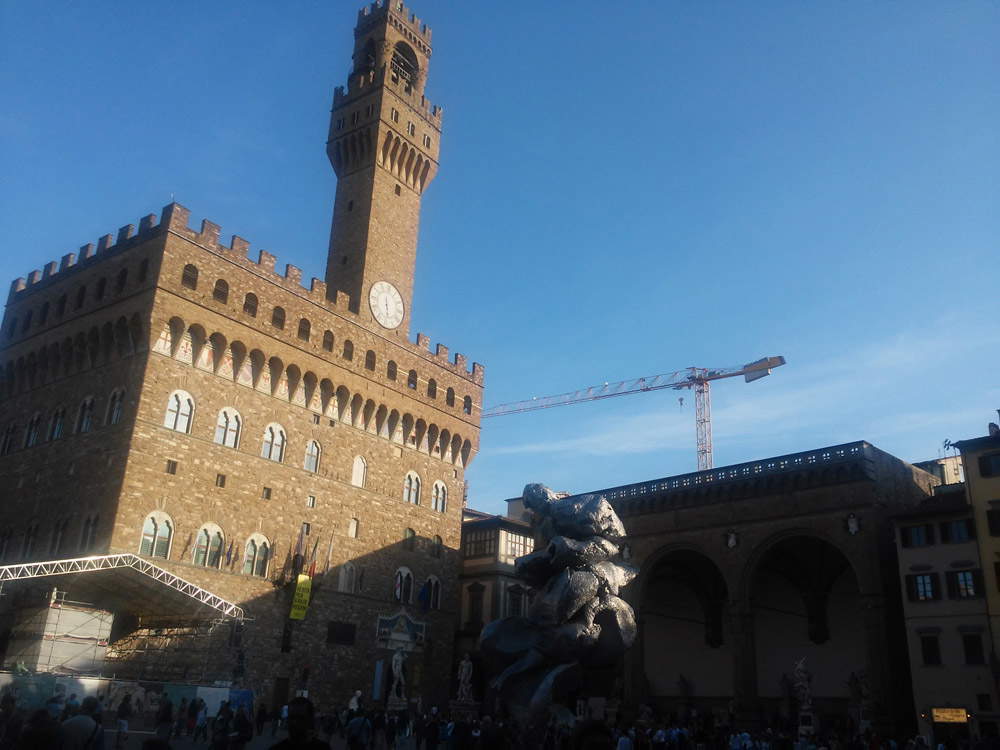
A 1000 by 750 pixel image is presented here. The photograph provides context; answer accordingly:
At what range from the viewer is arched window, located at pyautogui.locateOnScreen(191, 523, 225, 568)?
30906 mm

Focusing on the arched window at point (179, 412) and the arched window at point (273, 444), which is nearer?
the arched window at point (179, 412)

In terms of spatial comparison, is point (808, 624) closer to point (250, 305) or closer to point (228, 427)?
point (228, 427)

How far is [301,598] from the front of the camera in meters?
33.7

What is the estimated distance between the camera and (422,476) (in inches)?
1654

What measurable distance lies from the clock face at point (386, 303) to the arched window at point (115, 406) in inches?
507

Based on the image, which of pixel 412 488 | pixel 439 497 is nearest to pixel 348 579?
pixel 412 488

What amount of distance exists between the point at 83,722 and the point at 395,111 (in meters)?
40.4

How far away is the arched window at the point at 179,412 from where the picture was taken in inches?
1233

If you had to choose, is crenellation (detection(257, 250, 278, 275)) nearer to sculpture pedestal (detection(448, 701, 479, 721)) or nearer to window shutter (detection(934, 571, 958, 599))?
sculpture pedestal (detection(448, 701, 479, 721))

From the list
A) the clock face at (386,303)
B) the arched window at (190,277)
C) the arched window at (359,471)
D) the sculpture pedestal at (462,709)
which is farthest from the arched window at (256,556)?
the clock face at (386,303)

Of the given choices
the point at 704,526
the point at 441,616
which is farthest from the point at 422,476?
the point at 704,526

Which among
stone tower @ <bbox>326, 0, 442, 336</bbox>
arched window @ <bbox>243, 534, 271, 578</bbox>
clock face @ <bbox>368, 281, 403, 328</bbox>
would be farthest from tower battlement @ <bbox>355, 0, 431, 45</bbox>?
arched window @ <bbox>243, 534, 271, 578</bbox>

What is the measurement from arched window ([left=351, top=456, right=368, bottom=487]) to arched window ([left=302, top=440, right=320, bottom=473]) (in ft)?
6.95

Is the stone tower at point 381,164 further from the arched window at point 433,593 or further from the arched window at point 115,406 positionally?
the arched window at point 433,593
